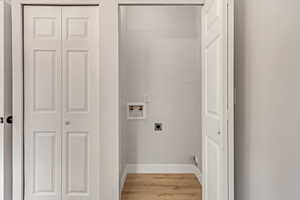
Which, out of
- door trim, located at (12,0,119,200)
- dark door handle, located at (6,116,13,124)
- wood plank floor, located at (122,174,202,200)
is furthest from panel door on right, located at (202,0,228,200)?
dark door handle, located at (6,116,13,124)

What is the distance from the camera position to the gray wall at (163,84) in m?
4.09

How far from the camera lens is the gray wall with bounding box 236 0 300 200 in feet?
4.51

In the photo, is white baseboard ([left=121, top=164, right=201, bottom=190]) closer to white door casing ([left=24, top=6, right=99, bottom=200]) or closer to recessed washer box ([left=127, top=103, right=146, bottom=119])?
recessed washer box ([left=127, top=103, right=146, bottom=119])

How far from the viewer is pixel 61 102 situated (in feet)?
8.59

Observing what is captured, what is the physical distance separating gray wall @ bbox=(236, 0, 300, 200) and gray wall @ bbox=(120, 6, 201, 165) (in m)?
1.98

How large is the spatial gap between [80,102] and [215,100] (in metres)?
1.33

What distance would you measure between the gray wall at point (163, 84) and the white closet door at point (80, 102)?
148 cm

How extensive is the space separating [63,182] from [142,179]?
1432 millimetres

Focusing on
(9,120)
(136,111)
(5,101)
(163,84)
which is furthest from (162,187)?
(5,101)

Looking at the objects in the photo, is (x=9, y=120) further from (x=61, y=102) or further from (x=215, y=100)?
(x=215, y=100)

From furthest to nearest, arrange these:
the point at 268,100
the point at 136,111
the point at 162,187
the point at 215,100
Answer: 1. the point at 136,111
2. the point at 162,187
3. the point at 215,100
4. the point at 268,100

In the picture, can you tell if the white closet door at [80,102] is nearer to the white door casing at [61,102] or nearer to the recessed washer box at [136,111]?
the white door casing at [61,102]

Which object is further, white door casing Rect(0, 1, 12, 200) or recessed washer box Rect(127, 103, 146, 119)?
recessed washer box Rect(127, 103, 146, 119)

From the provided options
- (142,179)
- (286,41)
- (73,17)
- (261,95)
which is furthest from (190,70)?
(286,41)
